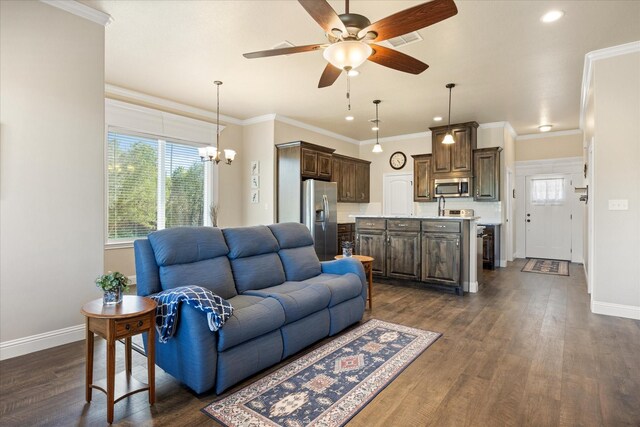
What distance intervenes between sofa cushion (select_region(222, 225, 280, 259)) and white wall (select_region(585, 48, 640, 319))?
3.65 m

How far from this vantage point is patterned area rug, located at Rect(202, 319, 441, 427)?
75.7 inches

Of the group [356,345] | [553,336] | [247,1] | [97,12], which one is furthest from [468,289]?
[97,12]

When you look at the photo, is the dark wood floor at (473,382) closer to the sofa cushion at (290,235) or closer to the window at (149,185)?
the sofa cushion at (290,235)

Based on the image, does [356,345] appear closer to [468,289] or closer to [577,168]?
[468,289]

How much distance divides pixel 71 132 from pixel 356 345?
124 inches

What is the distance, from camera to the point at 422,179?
750cm

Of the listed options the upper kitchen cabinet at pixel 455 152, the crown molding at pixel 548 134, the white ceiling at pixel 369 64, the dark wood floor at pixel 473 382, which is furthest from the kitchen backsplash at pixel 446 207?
the dark wood floor at pixel 473 382

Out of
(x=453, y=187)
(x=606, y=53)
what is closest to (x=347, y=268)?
(x=606, y=53)

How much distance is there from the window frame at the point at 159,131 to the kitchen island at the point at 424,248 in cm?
298

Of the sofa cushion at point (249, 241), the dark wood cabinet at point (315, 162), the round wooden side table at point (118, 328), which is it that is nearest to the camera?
the round wooden side table at point (118, 328)

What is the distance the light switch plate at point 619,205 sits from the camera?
3667mm

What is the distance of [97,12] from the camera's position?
3.08 metres

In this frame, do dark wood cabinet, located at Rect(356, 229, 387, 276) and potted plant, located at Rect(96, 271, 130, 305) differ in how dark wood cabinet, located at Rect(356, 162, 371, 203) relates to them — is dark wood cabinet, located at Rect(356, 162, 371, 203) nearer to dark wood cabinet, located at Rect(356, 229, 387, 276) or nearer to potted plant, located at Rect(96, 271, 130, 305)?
dark wood cabinet, located at Rect(356, 229, 387, 276)

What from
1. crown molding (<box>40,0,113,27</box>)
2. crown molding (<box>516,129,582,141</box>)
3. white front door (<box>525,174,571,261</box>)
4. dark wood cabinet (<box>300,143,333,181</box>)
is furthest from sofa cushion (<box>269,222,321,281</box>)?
crown molding (<box>516,129,582,141</box>)
